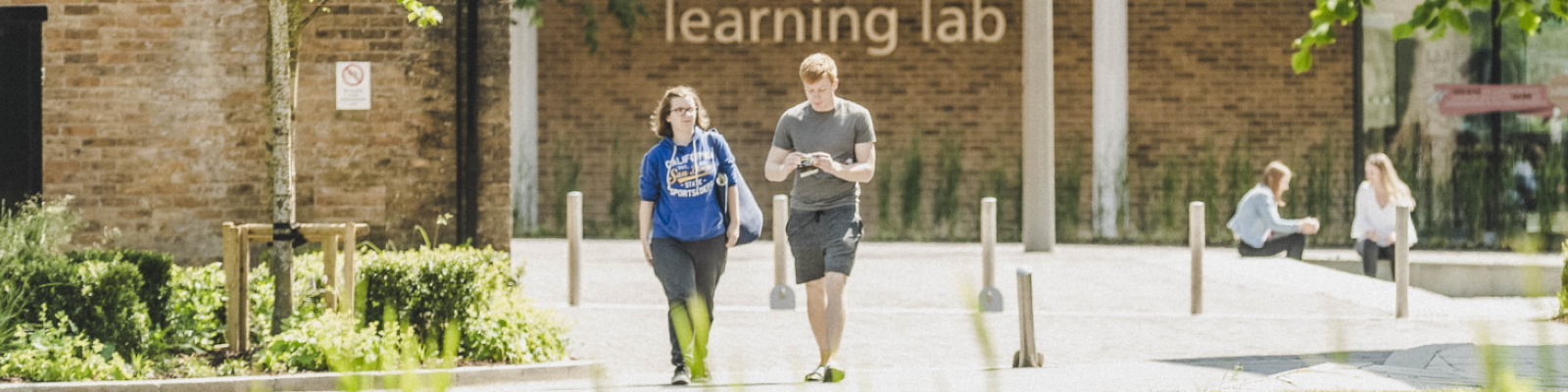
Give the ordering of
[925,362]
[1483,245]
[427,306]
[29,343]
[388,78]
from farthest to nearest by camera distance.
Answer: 1. [1483,245]
2. [388,78]
3. [925,362]
4. [427,306]
5. [29,343]

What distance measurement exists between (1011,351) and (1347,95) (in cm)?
1329

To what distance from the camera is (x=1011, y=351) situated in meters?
8.91

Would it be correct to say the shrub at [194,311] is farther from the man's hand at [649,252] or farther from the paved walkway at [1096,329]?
the man's hand at [649,252]

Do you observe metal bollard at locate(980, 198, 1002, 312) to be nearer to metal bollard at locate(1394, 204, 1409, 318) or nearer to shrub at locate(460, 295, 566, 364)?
metal bollard at locate(1394, 204, 1409, 318)

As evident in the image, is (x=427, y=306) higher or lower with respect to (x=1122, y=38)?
lower

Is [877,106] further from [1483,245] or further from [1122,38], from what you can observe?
[1483,245]

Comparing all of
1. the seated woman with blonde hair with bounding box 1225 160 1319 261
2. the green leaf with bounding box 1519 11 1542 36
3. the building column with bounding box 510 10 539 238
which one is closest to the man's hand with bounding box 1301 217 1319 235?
the seated woman with blonde hair with bounding box 1225 160 1319 261

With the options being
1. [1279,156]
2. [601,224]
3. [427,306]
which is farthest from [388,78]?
[1279,156]

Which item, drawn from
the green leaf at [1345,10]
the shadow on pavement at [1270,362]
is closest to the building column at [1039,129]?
the shadow on pavement at [1270,362]

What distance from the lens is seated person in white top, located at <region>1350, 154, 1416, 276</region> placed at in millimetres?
14375

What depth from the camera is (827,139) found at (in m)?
7.16

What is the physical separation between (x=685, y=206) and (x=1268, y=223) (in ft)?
30.5

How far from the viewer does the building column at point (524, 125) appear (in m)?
21.0

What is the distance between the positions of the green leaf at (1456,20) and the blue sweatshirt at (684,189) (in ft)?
9.13
